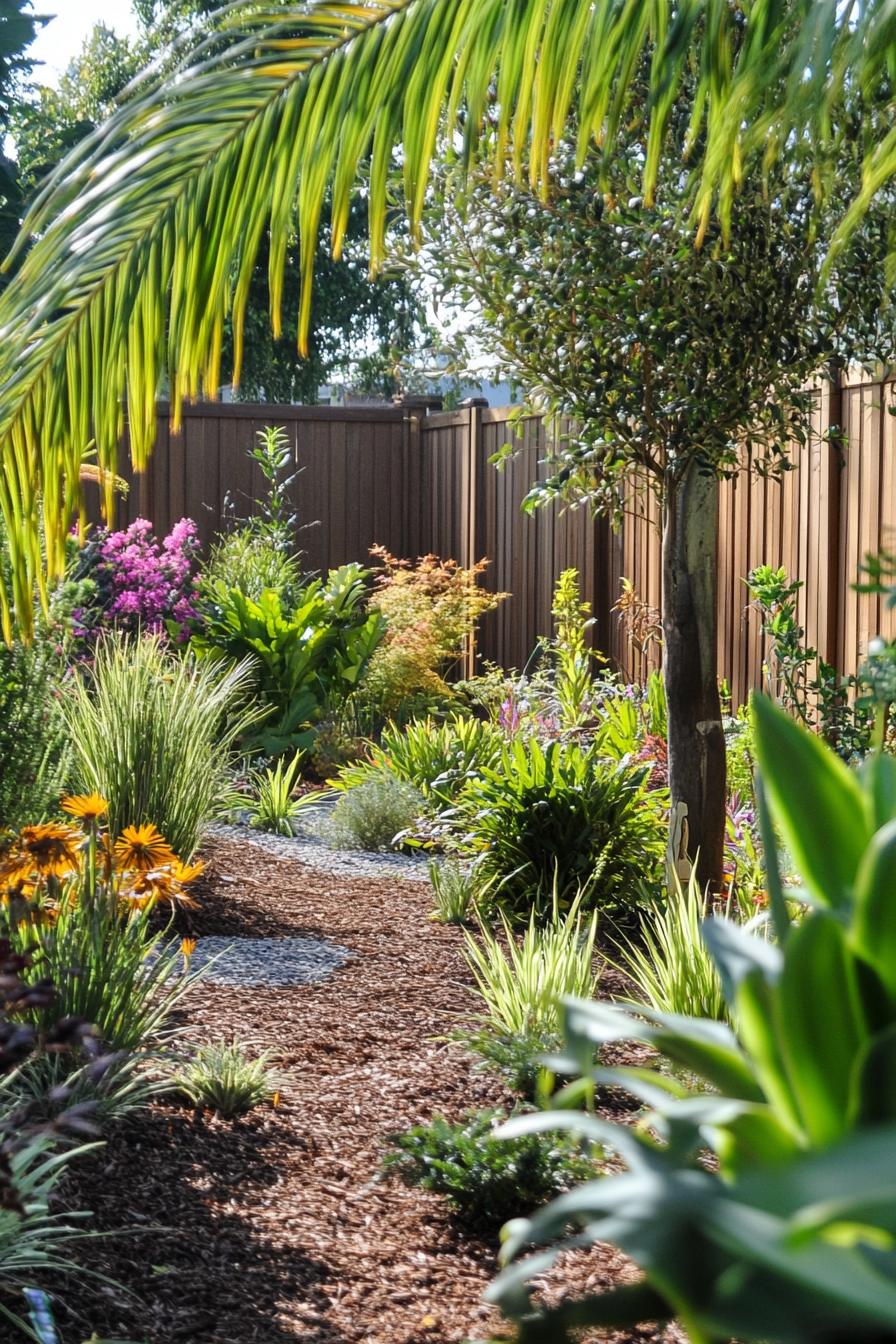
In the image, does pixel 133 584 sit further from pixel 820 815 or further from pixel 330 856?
pixel 820 815

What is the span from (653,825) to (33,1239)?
3.39 m

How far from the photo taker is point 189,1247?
2.63m

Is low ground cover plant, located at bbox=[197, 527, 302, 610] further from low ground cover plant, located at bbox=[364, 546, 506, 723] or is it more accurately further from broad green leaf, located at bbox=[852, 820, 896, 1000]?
broad green leaf, located at bbox=[852, 820, 896, 1000]

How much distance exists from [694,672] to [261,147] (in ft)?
9.03

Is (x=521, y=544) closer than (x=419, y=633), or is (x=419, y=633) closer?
(x=419, y=633)

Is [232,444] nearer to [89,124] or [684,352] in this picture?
[89,124]

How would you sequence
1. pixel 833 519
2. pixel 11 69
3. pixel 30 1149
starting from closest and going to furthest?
pixel 30 1149 → pixel 833 519 → pixel 11 69

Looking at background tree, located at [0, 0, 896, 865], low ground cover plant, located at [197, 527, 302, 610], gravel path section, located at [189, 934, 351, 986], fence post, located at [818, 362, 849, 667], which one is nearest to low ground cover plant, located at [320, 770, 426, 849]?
gravel path section, located at [189, 934, 351, 986]

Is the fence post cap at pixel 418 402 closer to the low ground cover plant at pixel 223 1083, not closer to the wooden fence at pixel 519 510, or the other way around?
the wooden fence at pixel 519 510

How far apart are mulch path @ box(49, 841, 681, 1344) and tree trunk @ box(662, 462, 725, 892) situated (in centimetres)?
114

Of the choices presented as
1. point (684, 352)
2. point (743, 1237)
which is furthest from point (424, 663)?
point (743, 1237)

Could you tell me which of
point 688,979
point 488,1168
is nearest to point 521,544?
point 688,979

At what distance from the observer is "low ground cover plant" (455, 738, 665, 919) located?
525cm

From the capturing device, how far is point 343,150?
2.78 meters
